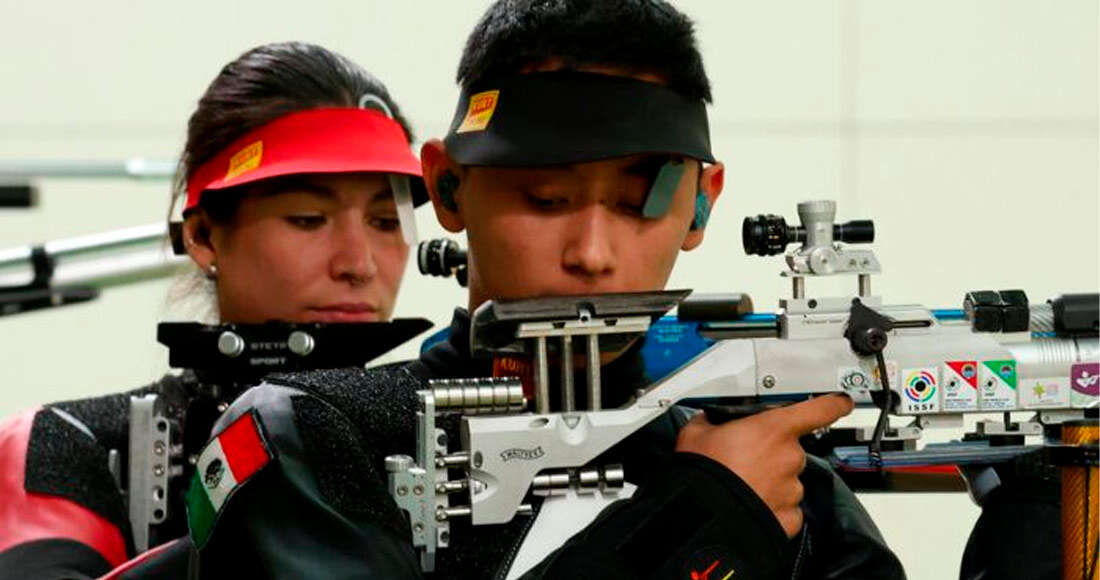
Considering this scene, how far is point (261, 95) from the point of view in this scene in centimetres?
237

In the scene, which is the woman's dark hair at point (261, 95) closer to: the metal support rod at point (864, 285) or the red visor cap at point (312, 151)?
the red visor cap at point (312, 151)

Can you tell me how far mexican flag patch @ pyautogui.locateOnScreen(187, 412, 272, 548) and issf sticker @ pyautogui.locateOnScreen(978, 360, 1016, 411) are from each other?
0.59 m

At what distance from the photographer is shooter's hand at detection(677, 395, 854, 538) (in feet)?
4.70

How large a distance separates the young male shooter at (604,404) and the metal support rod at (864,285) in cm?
10

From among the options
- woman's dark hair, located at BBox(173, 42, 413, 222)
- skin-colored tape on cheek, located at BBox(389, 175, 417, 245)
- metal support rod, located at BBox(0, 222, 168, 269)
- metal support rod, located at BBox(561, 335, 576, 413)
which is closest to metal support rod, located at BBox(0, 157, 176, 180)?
metal support rod, located at BBox(0, 222, 168, 269)

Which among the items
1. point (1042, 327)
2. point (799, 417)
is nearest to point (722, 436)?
point (799, 417)

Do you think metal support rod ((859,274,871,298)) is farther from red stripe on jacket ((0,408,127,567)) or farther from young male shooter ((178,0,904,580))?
red stripe on jacket ((0,408,127,567))

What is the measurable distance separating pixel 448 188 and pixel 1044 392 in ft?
1.86

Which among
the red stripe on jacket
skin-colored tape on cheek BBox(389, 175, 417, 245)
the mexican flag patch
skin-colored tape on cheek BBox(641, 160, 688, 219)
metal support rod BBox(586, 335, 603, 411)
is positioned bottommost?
the red stripe on jacket

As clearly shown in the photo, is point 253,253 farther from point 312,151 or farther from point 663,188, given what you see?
point 663,188

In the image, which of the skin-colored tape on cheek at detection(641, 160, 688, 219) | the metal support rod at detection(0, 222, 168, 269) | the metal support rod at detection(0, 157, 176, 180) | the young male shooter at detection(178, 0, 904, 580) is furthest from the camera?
the metal support rod at detection(0, 157, 176, 180)

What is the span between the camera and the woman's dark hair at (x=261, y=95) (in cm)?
234

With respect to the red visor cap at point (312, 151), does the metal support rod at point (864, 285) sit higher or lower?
lower

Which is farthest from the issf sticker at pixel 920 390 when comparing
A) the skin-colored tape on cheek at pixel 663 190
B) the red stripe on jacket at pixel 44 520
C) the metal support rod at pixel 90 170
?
the metal support rod at pixel 90 170
